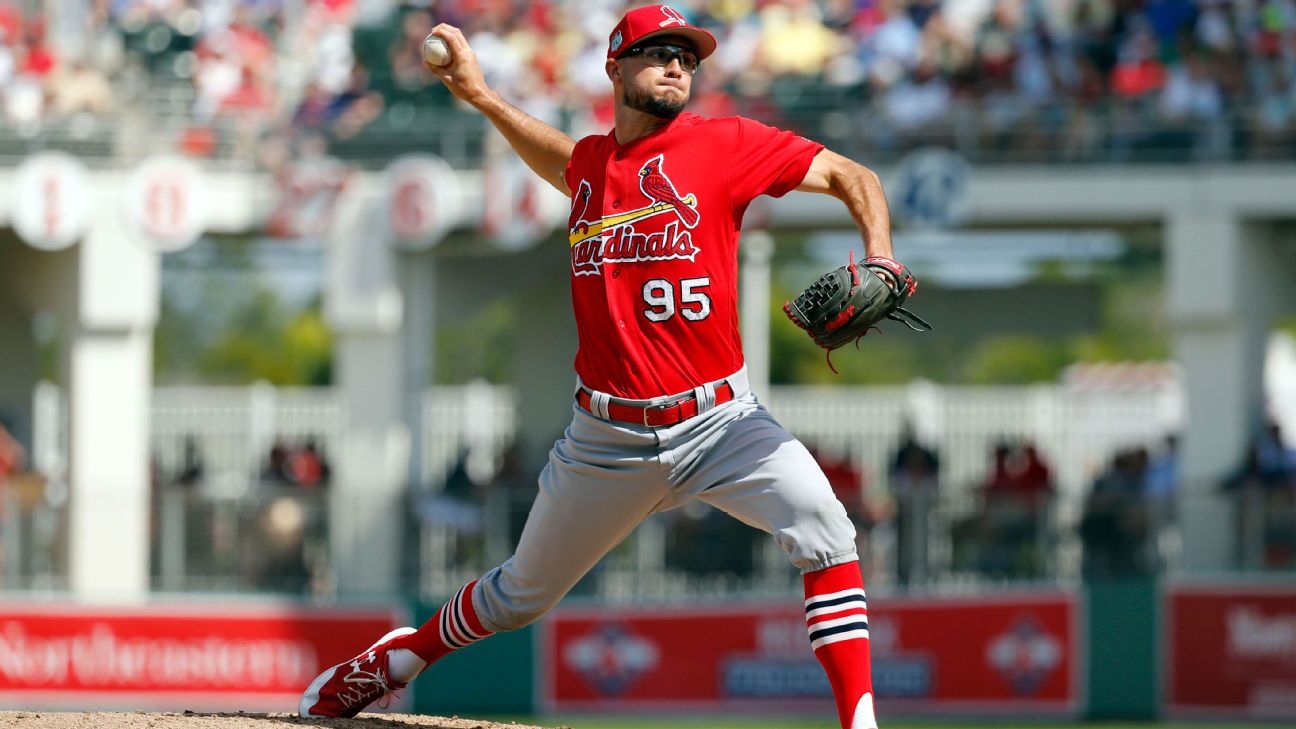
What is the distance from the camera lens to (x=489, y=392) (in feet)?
93.8

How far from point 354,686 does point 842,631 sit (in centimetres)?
175

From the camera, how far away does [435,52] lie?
596 centimetres

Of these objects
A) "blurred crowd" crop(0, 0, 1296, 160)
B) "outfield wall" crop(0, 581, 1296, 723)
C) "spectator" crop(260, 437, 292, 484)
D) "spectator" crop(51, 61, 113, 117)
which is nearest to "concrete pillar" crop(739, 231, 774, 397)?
"blurred crowd" crop(0, 0, 1296, 160)

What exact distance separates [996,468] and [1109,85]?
357 cm

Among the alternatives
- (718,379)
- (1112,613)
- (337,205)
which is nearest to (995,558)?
(1112,613)

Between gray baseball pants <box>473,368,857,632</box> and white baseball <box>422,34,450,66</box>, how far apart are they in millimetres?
1229

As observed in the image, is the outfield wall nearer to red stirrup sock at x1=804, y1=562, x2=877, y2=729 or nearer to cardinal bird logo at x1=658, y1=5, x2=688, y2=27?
red stirrup sock at x1=804, y1=562, x2=877, y2=729

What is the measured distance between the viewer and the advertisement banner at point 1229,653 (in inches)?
569

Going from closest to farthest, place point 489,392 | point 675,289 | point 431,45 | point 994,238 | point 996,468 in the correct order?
point 675,289
point 431,45
point 996,468
point 994,238
point 489,392

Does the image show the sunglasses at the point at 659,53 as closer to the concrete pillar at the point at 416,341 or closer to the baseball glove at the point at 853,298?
the baseball glove at the point at 853,298

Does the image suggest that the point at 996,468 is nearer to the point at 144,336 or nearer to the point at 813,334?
the point at 144,336

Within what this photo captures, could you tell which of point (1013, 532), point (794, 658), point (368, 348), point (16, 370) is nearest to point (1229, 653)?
point (1013, 532)

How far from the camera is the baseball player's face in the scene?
544 cm

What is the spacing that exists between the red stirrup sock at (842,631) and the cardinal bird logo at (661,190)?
108 centimetres
